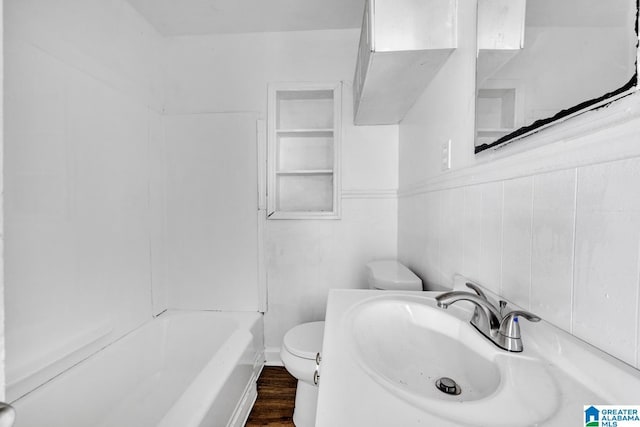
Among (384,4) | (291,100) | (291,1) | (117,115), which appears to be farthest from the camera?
(291,100)

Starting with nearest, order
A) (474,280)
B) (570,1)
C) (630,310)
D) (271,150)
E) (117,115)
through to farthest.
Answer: (630,310) → (570,1) → (474,280) → (117,115) → (271,150)

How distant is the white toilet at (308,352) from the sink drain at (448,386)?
0.68 metres

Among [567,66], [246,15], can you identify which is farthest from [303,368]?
[246,15]

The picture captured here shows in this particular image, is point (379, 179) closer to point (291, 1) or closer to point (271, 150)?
point (271, 150)

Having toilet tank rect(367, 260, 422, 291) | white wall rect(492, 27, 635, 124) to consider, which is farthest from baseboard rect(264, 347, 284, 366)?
white wall rect(492, 27, 635, 124)

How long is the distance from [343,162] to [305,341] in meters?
1.25

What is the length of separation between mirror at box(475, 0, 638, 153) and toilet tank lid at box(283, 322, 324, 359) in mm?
1216

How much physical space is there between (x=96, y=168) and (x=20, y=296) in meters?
0.70

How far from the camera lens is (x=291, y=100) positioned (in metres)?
2.20

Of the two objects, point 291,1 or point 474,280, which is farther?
point 291,1

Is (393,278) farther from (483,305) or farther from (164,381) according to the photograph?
(164,381)

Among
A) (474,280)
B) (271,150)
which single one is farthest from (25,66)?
(474,280)

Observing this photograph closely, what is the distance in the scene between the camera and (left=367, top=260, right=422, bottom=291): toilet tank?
1.32m

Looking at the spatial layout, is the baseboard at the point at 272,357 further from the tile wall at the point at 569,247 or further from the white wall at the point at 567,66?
the white wall at the point at 567,66
